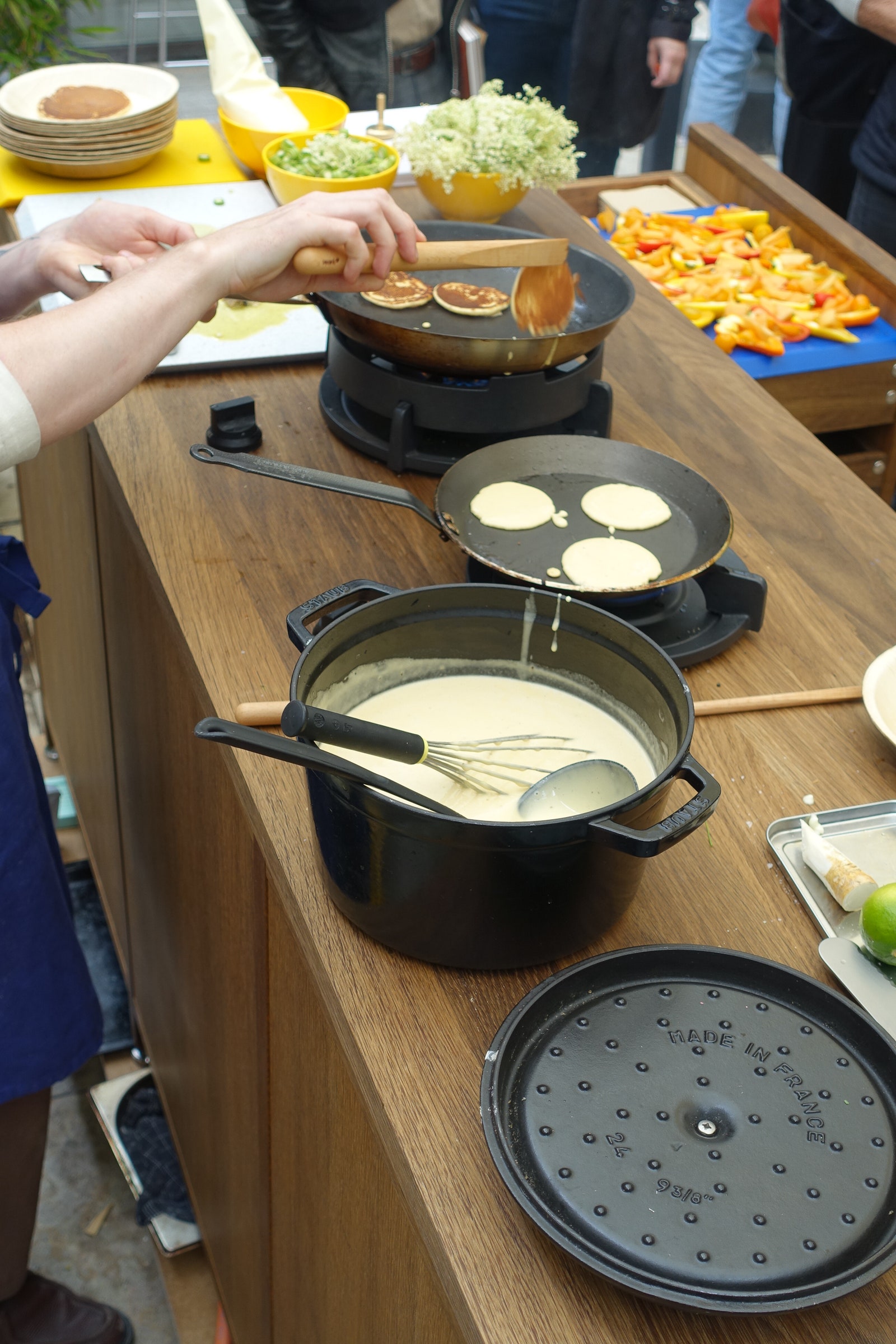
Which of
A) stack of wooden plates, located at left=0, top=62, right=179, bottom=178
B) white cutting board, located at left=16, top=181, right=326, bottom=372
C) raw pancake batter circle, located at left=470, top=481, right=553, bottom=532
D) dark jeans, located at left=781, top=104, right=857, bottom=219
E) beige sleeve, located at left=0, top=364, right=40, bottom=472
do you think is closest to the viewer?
beige sleeve, located at left=0, top=364, right=40, bottom=472

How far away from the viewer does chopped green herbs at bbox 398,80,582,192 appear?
1.81m

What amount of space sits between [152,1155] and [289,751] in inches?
55.5

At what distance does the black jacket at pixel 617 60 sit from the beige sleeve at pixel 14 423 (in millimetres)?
3046

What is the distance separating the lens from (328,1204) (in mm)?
1033

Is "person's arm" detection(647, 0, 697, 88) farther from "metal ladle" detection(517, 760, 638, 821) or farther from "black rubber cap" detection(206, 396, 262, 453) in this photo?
"metal ladle" detection(517, 760, 638, 821)

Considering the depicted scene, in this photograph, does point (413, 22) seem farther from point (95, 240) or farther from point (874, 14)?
point (95, 240)

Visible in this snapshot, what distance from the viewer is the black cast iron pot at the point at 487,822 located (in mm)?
692

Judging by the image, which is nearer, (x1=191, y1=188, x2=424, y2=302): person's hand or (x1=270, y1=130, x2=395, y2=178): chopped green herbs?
(x1=191, y1=188, x2=424, y2=302): person's hand

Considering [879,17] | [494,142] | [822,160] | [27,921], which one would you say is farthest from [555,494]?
[822,160]

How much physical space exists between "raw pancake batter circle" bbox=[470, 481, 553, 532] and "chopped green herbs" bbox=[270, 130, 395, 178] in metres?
0.85

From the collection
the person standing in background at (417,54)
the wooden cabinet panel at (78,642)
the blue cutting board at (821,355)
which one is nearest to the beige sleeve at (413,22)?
the person standing in background at (417,54)

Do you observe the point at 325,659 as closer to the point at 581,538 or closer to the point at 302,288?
A: the point at 581,538

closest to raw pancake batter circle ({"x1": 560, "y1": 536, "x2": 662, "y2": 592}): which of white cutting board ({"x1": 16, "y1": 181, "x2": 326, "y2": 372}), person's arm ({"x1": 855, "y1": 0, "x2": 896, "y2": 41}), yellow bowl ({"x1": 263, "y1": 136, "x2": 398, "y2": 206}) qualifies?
white cutting board ({"x1": 16, "y1": 181, "x2": 326, "y2": 372})

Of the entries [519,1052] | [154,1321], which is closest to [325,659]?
[519,1052]
